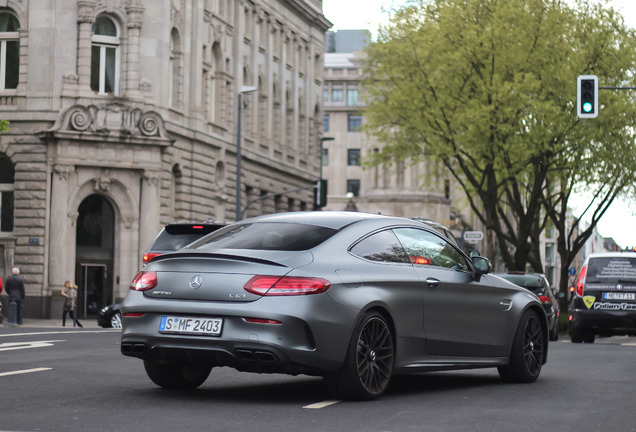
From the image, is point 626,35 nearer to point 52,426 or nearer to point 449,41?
point 449,41

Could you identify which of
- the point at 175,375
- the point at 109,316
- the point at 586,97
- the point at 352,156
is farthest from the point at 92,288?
the point at 352,156

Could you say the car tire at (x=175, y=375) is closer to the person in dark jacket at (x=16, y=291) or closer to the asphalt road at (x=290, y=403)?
the asphalt road at (x=290, y=403)

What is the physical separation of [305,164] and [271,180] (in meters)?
6.92

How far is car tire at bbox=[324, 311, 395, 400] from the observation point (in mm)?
9656

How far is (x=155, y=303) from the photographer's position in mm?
9711

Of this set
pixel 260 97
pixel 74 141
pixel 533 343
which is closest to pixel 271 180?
pixel 260 97

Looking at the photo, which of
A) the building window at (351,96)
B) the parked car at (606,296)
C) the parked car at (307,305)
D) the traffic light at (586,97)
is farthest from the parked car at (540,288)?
the building window at (351,96)

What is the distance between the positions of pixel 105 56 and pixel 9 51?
3358 mm

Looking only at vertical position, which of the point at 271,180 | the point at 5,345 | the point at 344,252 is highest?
the point at 271,180

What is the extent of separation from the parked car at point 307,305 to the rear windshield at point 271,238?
1cm

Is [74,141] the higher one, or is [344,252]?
[74,141]

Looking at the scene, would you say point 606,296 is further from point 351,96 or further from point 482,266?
point 351,96

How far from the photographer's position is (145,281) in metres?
9.89

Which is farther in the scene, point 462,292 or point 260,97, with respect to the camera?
point 260,97
